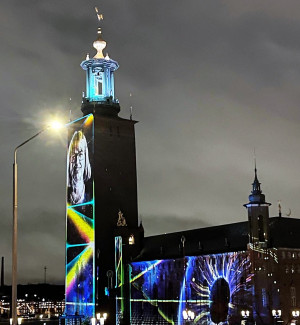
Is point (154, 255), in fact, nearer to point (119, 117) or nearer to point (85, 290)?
point (85, 290)

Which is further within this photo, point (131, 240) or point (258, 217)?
point (131, 240)

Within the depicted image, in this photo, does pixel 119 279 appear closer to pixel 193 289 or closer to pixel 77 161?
pixel 193 289

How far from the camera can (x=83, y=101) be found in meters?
91.6

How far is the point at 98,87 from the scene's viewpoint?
303 ft

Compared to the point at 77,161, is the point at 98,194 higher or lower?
lower

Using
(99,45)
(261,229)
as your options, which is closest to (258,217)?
(261,229)

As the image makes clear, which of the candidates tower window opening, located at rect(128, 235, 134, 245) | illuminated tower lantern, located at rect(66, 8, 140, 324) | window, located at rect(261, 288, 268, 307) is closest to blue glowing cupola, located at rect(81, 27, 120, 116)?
illuminated tower lantern, located at rect(66, 8, 140, 324)

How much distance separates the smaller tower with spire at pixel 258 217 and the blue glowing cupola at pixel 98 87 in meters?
27.0

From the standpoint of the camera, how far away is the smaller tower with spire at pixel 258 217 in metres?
70.6

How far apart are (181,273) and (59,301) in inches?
3844

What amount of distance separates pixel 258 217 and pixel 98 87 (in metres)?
32.7

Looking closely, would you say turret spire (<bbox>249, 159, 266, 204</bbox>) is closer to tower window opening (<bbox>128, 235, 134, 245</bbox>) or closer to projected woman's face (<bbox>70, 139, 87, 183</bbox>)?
tower window opening (<bbox>128, 235, 134, 245</bbox>)

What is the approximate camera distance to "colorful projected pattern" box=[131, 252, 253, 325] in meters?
71.1

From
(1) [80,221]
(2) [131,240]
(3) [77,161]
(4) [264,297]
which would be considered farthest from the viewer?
(3) [77,161]
